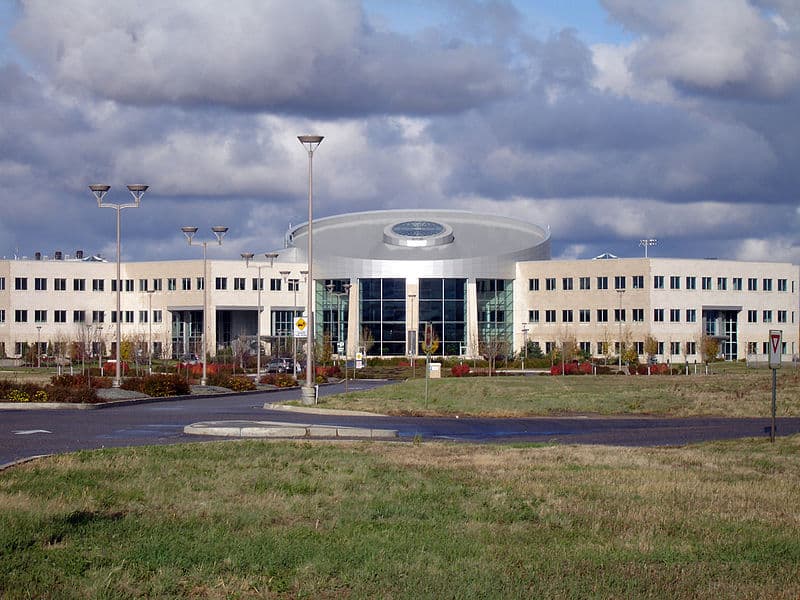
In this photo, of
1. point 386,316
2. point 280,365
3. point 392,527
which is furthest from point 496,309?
point 392,527

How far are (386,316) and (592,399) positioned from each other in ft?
215

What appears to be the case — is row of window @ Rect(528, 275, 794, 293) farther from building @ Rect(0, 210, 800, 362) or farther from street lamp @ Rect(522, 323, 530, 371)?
street lamp @ Rect(522, 323, 530, 371)

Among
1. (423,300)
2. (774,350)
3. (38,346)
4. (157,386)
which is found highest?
(423,300)

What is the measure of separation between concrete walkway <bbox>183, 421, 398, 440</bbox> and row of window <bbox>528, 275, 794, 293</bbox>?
81.6 metres

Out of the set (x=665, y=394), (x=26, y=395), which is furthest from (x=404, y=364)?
(x=26, y=395)

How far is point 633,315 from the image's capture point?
335 ft

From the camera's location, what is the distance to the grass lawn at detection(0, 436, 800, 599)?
8.51 m

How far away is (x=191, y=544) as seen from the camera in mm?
9703

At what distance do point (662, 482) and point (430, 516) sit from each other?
161 inches

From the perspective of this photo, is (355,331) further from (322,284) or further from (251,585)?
(251,585)

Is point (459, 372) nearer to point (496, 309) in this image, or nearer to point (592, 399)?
point (496, 309)

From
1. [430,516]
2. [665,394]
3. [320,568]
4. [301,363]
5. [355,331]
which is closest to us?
[320,568]

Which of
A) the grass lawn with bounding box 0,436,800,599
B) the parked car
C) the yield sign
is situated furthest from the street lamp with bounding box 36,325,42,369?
the grass lawn with bounding box 0,436,800,599

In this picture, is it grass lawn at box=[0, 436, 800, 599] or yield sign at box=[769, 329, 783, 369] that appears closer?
grass lawn at box=[0, 436, 800, 599]
